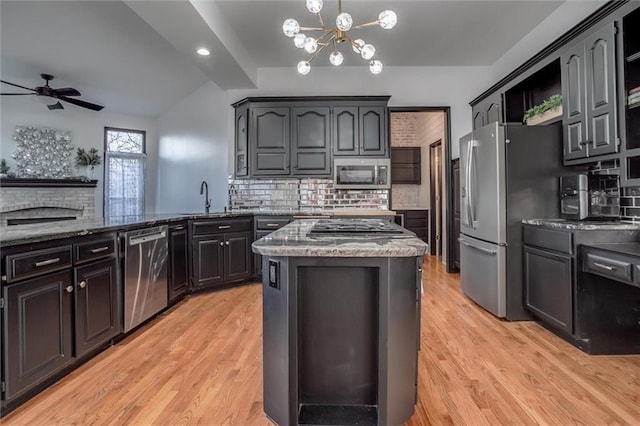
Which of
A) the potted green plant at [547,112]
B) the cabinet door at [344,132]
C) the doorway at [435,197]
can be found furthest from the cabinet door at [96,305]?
the doorway at [435,197]

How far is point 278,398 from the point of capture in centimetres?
149

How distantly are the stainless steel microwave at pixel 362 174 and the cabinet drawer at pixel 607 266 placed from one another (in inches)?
102

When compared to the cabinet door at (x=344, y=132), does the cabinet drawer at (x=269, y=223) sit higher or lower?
lower

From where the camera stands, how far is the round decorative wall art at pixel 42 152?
5.20 metres

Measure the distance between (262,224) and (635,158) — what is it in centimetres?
358

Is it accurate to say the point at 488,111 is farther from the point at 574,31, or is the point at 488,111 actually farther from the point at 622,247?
the point at 622,247

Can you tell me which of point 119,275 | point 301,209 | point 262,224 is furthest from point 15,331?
point 301,209

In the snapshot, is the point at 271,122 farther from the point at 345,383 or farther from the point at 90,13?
the point at 345,383

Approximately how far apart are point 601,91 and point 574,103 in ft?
0.88

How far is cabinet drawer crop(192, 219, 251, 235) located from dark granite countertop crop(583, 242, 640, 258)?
339 cm

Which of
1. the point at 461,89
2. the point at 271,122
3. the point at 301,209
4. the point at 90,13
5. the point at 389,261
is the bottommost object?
the point at 389,261

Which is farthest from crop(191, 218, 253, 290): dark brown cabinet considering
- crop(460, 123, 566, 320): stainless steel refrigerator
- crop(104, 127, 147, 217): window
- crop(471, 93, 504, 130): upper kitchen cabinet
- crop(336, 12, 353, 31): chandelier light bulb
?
crop(471, 93, 504, 130): upper kitchen cabinet

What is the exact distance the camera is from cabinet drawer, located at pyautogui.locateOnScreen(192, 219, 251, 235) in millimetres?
3715

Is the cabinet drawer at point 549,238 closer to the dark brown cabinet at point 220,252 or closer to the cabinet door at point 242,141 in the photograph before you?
the dark brown cabinet at point 220,252
